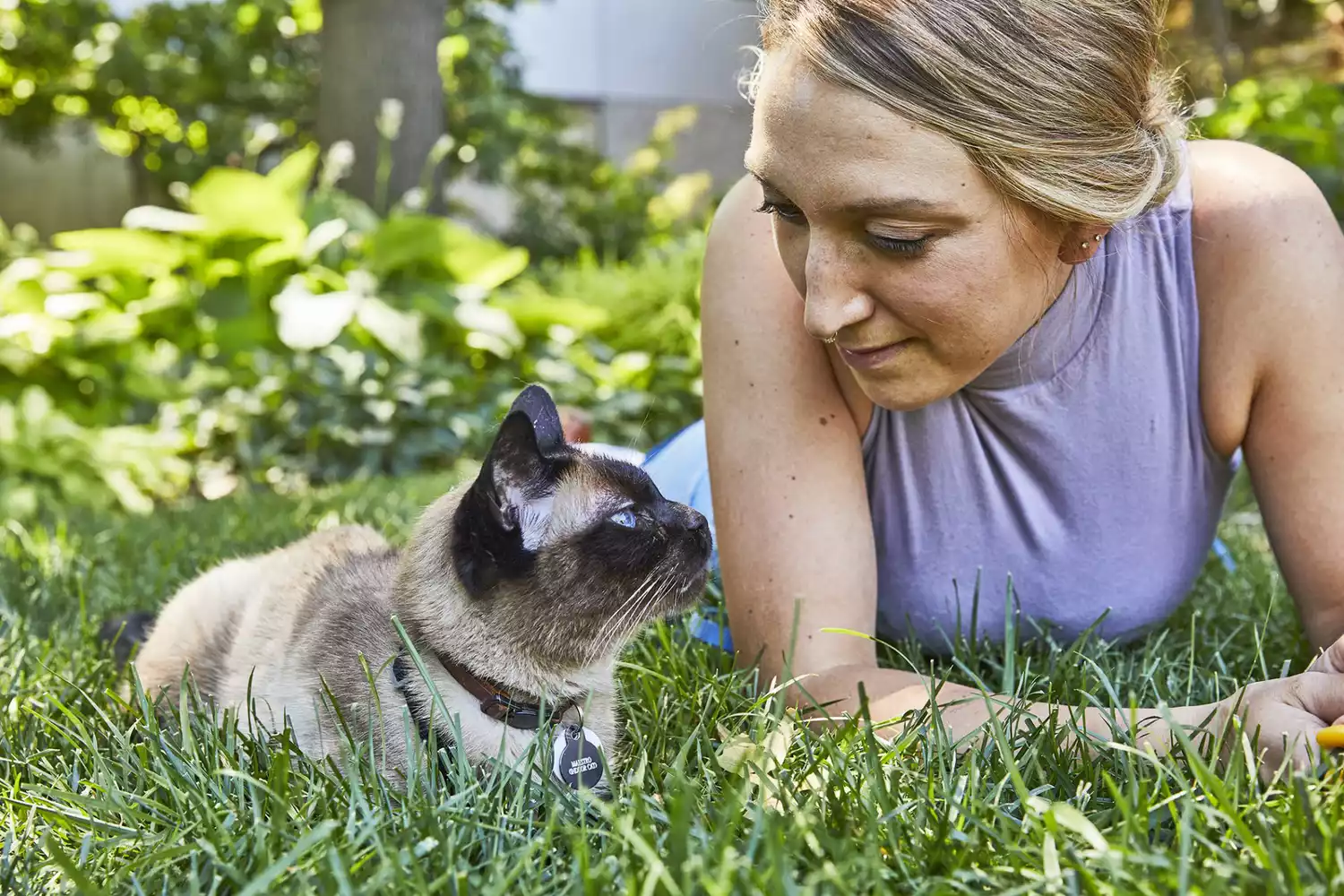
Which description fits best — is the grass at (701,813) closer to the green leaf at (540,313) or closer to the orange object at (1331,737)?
the orange object at (1331,737)

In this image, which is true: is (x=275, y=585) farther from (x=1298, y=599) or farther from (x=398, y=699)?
(x=1298, y=599)

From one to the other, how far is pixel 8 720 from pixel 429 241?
4.70m

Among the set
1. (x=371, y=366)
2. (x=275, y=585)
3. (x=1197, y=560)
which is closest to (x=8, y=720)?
(x=275, y=585)

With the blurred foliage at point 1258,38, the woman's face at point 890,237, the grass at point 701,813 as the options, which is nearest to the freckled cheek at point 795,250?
the woman's face at point 890,237

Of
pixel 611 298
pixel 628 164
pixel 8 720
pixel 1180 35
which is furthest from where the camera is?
pixel 628 164

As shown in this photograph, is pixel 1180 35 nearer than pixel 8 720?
No

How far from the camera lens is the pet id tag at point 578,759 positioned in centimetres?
189

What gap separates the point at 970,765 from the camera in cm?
176

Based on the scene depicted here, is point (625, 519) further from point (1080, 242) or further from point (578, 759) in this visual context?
point (1080, 242)

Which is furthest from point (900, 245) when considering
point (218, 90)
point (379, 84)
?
point (218, 90)

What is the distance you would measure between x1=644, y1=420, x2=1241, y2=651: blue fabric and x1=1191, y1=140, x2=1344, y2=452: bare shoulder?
3.73 feet

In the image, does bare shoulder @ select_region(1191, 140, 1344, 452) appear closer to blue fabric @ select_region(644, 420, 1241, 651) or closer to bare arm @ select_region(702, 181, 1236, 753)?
bare arm @ select_region(702, 181, 1236, 753)

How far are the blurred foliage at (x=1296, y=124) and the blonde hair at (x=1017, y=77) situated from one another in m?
4.93

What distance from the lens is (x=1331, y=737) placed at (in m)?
1.68
